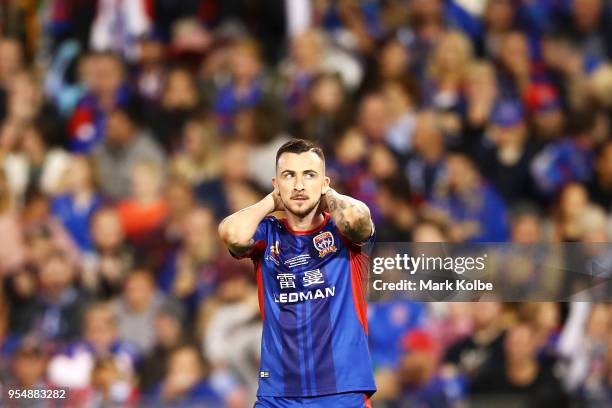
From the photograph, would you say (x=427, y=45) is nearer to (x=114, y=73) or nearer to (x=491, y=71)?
(x=491, y=71)

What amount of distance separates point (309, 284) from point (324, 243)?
0.66 ft

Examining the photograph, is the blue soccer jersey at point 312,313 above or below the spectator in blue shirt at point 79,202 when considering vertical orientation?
below

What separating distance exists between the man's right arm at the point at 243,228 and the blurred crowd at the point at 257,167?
9.19 ft

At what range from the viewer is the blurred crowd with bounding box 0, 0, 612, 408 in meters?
8.46

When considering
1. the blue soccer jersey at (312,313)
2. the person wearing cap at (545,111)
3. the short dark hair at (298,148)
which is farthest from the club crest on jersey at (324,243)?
the person wearing cap at (545,111)

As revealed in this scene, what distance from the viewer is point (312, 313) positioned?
17.0 ft

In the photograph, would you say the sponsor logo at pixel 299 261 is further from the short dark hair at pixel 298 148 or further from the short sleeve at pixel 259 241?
the short dark hair at pixel 298 148

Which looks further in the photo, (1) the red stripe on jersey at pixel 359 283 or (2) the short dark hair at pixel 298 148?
(1) the red stripe on jersey at pixel 359 283

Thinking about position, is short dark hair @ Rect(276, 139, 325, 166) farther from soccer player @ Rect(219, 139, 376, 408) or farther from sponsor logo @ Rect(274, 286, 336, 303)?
sponsor logo @ Rect(274, 286, 336, 303)

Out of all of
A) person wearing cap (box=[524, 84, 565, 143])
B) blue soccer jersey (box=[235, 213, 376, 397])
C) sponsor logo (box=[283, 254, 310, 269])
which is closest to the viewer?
blue soccer jersey (box=[235, 213, 376, 397])

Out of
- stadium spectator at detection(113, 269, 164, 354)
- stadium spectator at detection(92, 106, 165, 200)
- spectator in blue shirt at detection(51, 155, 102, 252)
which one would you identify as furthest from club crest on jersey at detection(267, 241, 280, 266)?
stadium spectator at detection(92, 106, 165, 200)

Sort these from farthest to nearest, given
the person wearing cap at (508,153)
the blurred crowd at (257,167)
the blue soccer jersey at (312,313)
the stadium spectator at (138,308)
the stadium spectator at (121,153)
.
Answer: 1. the stadium spectator at (121,153)
2. the person wearing cap at (508,153)
3. the stadium spectator at (138,308)
4. the blurred crowd at (257,167)
5. the blue soccer jersey at (312,313)

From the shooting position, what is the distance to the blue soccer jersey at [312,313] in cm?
513

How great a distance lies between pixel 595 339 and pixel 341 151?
2.68m
